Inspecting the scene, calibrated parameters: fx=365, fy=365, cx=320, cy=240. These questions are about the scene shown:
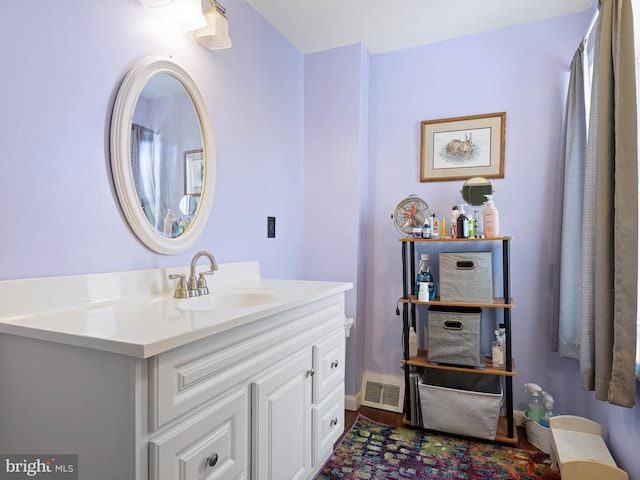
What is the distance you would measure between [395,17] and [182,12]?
1.26 metres

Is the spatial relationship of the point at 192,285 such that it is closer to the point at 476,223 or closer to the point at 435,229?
the point at 435,229

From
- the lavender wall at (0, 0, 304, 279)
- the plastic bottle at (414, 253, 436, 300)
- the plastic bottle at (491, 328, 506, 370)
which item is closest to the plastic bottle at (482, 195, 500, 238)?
the plastic bottle at (414, 253, 436, 300)

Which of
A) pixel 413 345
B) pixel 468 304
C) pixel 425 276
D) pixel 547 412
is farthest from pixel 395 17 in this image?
pixel 547 412

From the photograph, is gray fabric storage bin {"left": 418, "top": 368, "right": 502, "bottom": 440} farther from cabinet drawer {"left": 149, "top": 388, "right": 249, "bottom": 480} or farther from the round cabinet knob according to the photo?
the round cabinet knob

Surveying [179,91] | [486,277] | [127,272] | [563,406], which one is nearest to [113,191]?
[127,272]

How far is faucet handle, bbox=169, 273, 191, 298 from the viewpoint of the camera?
4.56ft

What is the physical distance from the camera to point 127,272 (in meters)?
1.29

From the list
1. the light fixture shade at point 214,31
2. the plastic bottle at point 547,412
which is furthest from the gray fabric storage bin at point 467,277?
the light fixture shade at point 214,31

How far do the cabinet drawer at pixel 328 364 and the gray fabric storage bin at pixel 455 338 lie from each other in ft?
1.87

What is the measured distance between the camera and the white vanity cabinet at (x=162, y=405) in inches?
30.5

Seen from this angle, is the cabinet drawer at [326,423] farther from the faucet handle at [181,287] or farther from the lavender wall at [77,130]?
the lavender wall at [77,130]

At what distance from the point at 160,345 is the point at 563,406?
2.29m

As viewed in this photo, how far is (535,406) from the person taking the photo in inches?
79.1

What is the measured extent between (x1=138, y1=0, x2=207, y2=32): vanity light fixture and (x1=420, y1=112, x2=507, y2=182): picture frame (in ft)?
4.96
